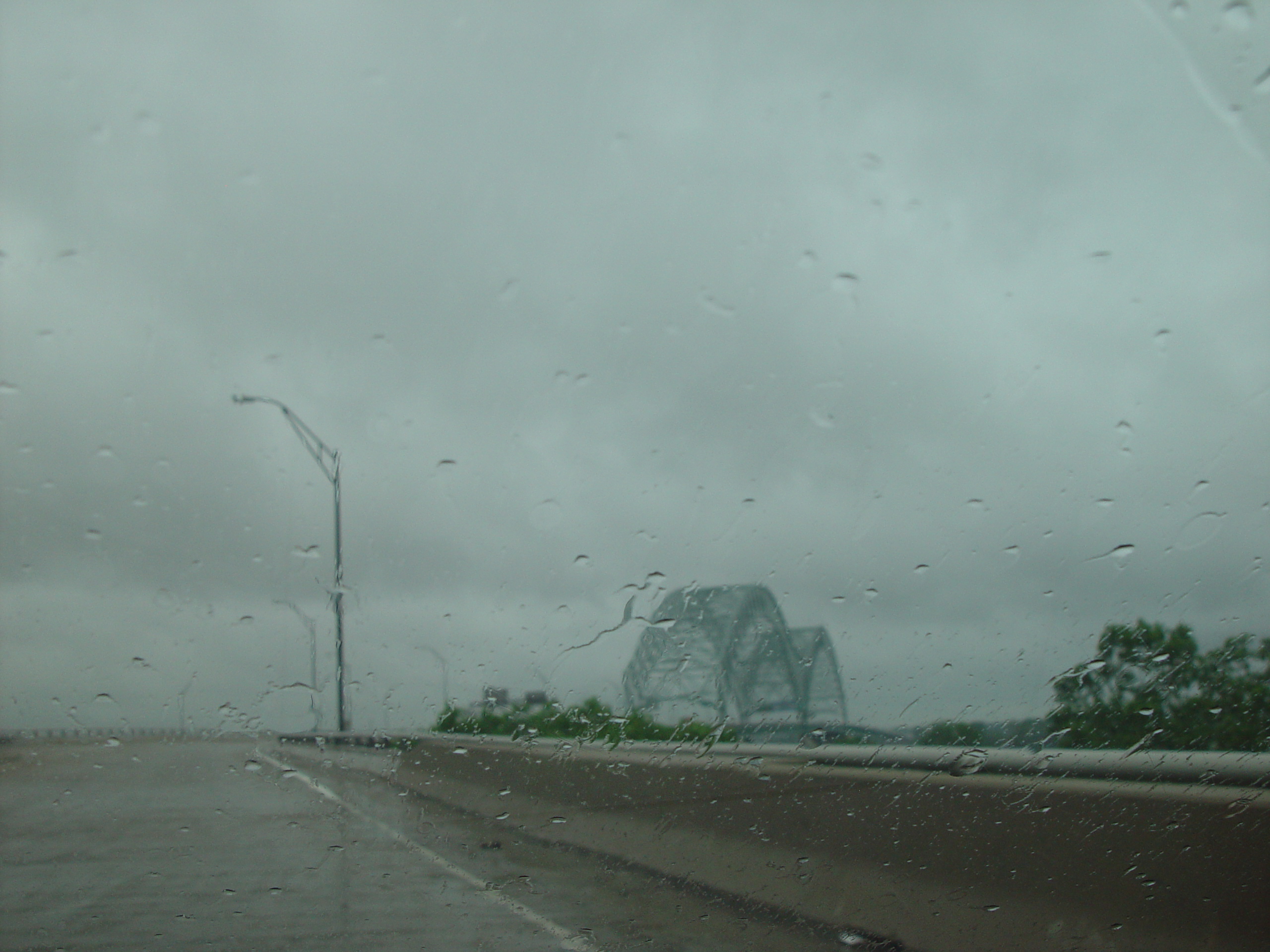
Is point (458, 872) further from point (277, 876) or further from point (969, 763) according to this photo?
point (969, 763)

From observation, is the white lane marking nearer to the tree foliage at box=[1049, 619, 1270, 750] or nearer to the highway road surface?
the highway road surface

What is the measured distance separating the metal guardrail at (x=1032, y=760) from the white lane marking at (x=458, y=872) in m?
1.36

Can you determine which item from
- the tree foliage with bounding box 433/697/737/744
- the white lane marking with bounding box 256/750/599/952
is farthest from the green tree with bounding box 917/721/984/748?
the white lane marking with bounding box 256/750/599/952

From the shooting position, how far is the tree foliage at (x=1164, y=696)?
6.62 metres

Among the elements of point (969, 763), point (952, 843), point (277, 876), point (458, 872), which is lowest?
point (458, 872)

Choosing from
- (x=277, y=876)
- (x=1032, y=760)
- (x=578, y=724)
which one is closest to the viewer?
Answer: (x=1032, y=760)

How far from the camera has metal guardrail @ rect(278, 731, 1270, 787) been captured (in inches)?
243

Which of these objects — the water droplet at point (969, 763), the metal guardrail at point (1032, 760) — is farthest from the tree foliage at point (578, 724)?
the water droplet at point (969, 763)

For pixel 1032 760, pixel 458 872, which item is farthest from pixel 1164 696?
pixel 458 872

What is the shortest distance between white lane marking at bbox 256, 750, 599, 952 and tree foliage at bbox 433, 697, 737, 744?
1.15 metres

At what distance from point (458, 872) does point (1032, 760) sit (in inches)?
200

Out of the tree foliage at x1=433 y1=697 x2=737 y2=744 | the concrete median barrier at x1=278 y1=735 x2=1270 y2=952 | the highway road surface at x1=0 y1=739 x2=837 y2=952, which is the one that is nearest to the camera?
the concrete median barrier at x1=278 y1=735 x2=1270 y2=952

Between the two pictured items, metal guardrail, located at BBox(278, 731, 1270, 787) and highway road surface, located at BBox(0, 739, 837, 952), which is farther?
highway road surface, located at BBox(0, 739, 837, 952)

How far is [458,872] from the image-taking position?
991 centimetres
